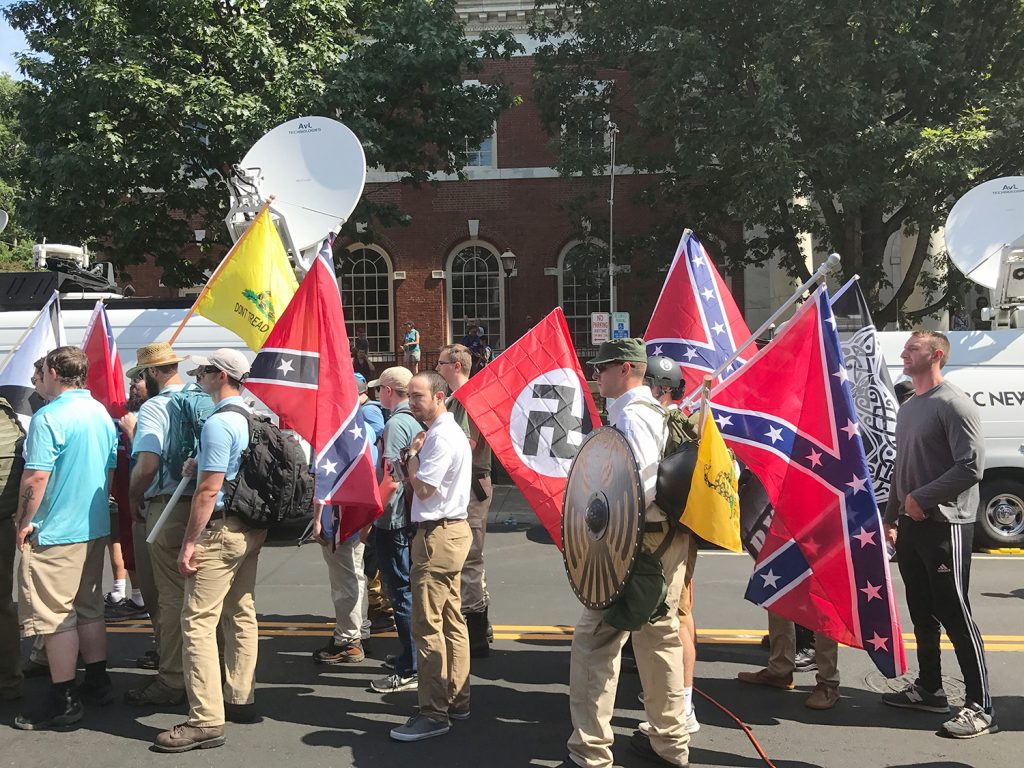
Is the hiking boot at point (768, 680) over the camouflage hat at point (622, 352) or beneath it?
beneath

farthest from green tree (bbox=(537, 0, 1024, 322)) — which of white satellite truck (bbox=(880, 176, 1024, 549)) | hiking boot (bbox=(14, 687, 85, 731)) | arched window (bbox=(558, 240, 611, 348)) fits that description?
hiking boot (bbox=(14, 687, 85, 731))

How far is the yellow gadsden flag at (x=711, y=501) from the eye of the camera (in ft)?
12.8

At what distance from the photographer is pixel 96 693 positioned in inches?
201

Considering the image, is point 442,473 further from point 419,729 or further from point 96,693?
point 96,693

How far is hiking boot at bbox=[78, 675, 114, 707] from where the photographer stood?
5.10 meters

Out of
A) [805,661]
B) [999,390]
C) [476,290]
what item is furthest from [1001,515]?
[476,290]

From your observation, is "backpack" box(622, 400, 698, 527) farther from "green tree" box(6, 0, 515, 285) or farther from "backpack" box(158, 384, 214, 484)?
"green tree" box(6, 0, 515, 285)

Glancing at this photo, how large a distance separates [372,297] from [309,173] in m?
15.1

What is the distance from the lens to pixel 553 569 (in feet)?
28.1

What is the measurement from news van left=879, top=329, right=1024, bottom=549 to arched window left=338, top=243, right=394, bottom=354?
17.2m

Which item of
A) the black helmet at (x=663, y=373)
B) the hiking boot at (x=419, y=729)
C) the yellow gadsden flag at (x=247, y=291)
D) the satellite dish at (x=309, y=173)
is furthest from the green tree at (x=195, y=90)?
the hiking boot at (x=419, y=729)

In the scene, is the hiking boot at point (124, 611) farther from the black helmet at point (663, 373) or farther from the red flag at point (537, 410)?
the black helmet at point (663, 373)

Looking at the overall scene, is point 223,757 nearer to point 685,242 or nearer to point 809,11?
point 685,242

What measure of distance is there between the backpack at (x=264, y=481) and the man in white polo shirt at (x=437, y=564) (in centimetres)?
61
